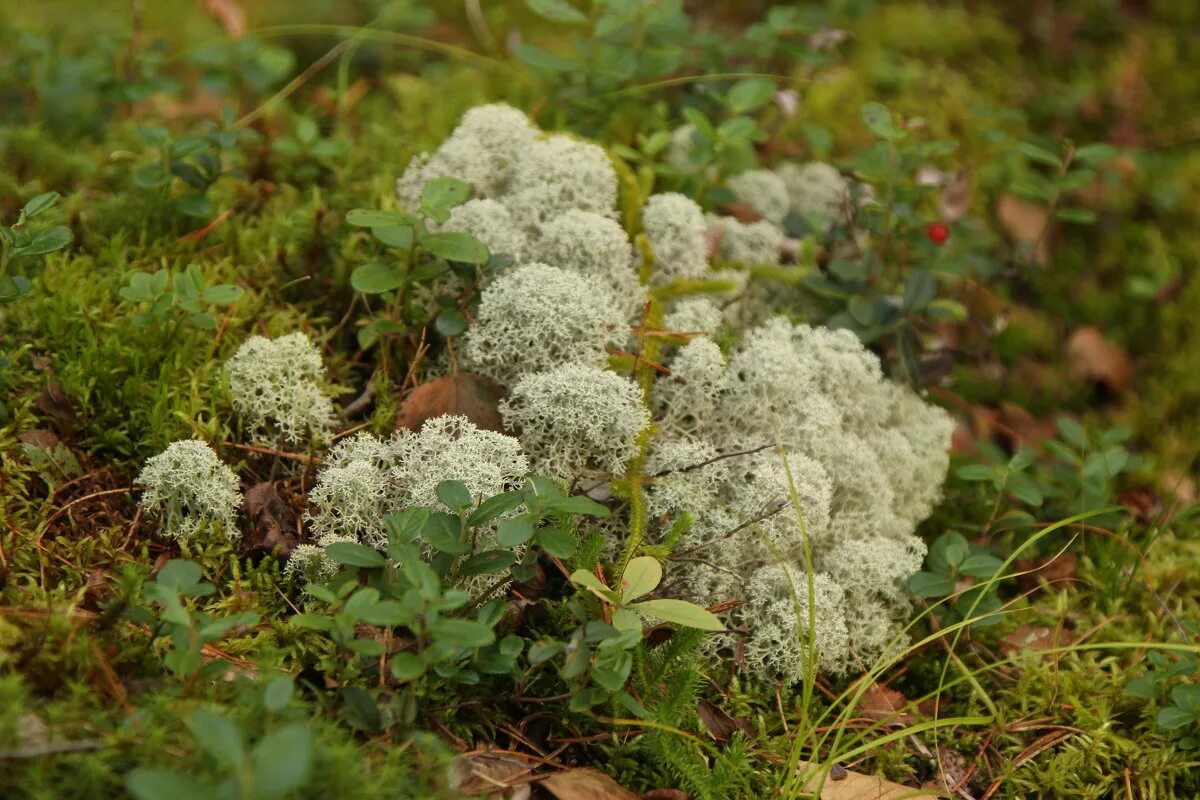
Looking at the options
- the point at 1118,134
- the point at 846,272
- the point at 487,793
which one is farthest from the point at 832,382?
the point at 1118,134

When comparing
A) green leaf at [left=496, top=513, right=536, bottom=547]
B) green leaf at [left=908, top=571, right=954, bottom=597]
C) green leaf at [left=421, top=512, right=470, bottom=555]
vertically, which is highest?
green leaf at [left=496, top=513, right=536, bottom=547]

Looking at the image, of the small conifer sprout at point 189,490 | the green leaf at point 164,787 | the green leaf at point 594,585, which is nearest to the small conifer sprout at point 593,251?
the green leaf at point 594,585

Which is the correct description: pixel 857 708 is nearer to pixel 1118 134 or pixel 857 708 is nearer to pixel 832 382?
pixel 832 382

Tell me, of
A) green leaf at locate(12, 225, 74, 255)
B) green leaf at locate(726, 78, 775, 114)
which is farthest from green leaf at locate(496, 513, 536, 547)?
green leaf at locate(726, 78, 775, 114)

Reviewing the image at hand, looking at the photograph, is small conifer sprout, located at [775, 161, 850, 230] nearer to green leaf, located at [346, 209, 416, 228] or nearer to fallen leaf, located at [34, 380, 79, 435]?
green leaf, located at [346, 209, 416, 228]

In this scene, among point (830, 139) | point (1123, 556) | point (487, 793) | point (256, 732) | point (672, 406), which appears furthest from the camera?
point (830, 139)
